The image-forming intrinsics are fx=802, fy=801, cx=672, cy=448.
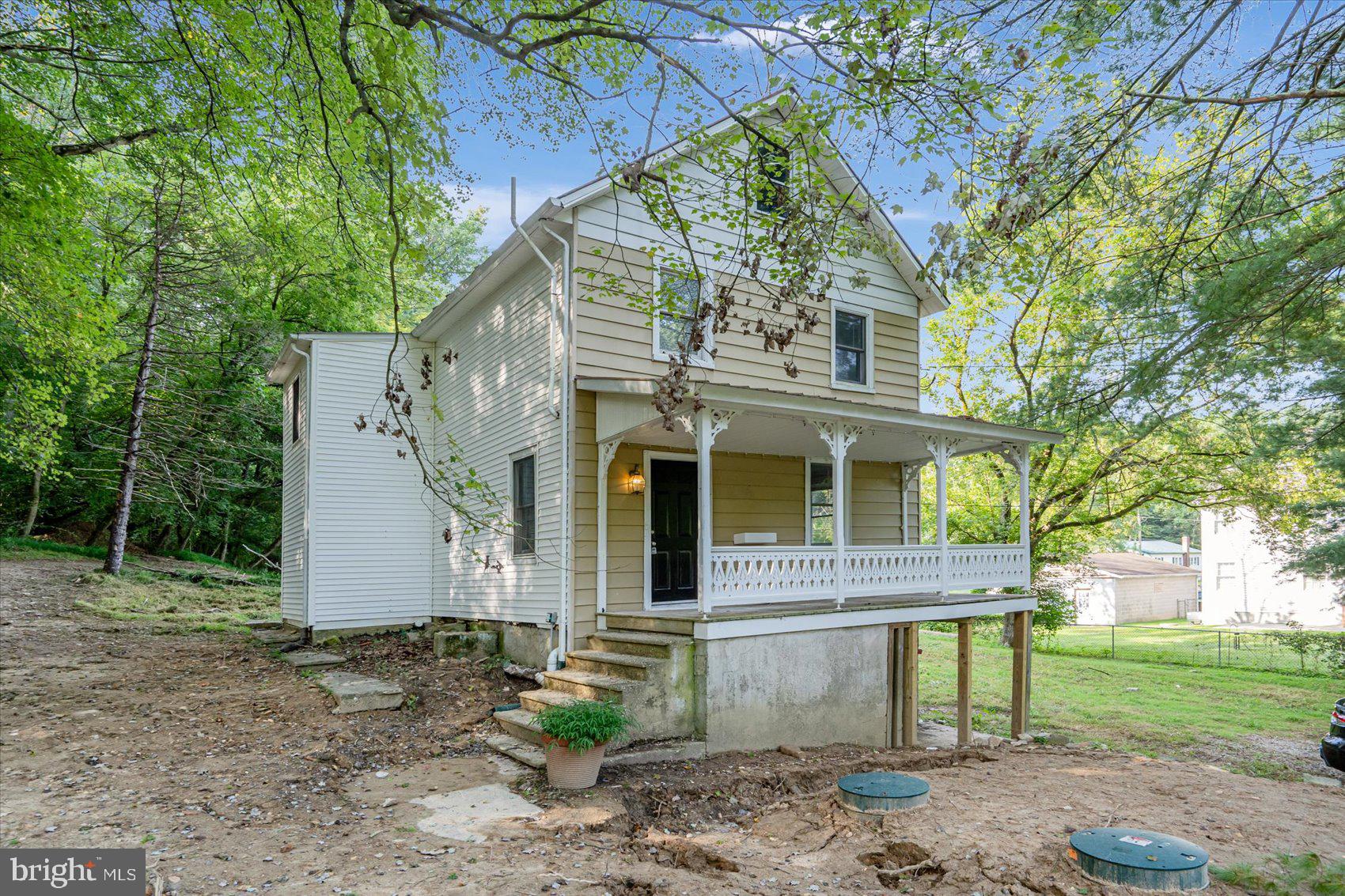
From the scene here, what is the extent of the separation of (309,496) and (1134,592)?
125 ft

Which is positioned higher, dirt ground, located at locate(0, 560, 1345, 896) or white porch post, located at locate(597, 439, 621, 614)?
white porch post, located at locate(597, 439, 621, 614)

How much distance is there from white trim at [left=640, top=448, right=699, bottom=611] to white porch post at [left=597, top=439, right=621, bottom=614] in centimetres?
59

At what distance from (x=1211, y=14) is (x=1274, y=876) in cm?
585

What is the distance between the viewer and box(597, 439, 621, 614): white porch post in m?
9.44

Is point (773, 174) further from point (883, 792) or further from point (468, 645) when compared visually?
point (468, 645)

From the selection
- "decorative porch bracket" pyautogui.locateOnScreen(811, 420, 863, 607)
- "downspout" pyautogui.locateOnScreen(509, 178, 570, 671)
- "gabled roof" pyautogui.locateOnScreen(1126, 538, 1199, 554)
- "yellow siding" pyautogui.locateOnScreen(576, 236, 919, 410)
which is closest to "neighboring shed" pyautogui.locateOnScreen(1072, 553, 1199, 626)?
"gabled roof" pyautogui.locateOnScreen(1126, 538, 1199, 554)

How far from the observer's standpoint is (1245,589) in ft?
104

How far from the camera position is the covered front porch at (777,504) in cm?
861

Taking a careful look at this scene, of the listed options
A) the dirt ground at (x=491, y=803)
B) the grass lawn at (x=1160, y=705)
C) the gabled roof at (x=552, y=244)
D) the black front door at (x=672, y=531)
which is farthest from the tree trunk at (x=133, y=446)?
the grass lawn at (x=1160, y=705)

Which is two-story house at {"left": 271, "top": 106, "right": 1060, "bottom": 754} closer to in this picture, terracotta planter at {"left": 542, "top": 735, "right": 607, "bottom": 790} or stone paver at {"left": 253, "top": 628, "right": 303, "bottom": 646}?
stone paver at {"left": 253, "top": 628, "right": 303, "bottom": 646}

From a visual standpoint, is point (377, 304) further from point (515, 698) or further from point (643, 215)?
point (515, 698)

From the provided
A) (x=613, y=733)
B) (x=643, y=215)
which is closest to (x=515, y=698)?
(x=613, y=733)

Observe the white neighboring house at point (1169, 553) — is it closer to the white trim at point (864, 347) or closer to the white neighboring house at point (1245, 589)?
the white neighboring house at point (1245, 589)

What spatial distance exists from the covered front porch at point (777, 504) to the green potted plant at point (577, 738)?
186cm
